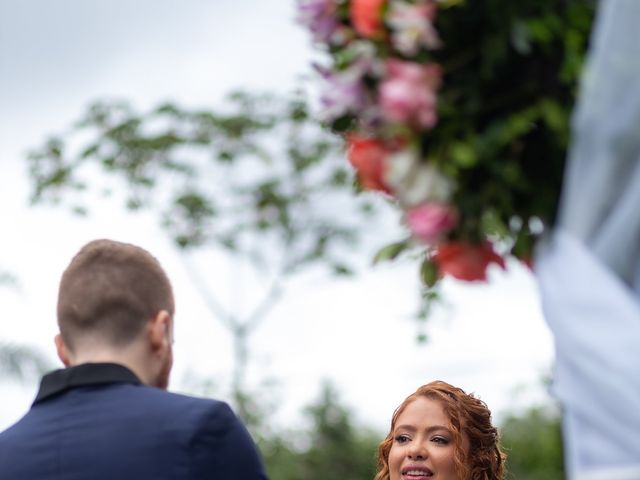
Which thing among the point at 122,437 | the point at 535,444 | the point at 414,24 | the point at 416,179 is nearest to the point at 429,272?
the point at 416,179

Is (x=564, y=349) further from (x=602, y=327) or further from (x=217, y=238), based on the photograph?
(x=217, y=238)

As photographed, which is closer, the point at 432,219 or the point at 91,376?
the point at 432,219

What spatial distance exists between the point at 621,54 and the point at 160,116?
16377mm

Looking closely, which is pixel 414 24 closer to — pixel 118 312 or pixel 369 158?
pixel 369 158

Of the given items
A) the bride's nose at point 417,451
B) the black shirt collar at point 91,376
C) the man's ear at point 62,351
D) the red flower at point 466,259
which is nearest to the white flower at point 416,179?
the red flower at point 466,259

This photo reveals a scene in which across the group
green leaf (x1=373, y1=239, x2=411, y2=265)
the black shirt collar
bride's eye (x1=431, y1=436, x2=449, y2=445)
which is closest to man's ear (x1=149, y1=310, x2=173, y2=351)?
the black shirt collar

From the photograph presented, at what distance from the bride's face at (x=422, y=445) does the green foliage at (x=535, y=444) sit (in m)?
15.2

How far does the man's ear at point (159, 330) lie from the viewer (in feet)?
10.5

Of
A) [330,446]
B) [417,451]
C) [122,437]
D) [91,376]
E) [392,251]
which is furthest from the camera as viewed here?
[330,446]

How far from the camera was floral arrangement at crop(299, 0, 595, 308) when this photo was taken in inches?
101

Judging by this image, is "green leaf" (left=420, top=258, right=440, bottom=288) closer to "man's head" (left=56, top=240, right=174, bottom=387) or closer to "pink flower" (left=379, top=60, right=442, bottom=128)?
"pink flower" (left=379, top=60, right=442, bottom=128)

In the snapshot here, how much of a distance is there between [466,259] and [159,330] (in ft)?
3.03

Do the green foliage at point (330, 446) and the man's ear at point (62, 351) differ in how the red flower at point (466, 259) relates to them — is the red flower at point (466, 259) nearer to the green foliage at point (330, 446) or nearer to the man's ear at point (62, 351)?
the man's ear at point (62, 351)

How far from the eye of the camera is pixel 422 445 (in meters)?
5.30
